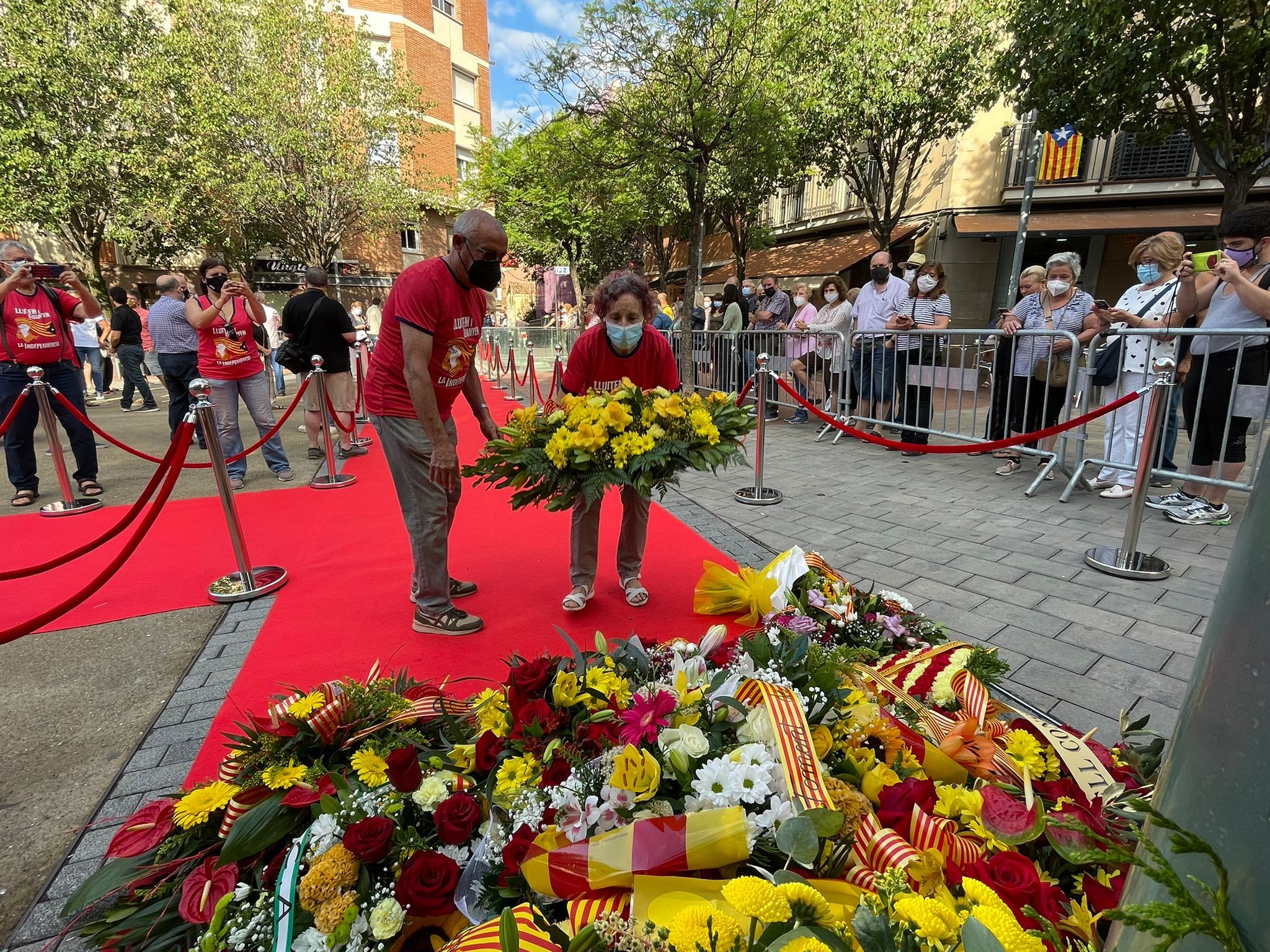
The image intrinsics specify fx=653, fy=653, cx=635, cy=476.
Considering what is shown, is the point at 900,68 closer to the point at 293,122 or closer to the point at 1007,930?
the point at 293,122

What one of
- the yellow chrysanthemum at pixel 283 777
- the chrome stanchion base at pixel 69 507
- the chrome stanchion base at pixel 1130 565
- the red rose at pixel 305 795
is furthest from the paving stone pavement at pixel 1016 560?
the chrome stanchion base at pixel 69 507

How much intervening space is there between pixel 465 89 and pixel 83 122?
18.0 metres

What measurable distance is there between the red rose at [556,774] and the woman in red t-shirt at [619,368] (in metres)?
1.94

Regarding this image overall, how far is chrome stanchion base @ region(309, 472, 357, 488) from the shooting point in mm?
6578

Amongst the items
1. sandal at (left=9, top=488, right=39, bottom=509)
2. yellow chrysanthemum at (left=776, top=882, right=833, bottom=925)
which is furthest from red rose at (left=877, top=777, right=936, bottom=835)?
sandal at (left=9, top=488, right=39, bottom=509)

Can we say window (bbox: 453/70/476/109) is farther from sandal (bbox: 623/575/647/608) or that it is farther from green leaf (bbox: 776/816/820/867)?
green leaf (bbox: 776/816/820/867)

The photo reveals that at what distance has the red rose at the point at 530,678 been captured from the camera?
74.5 inches

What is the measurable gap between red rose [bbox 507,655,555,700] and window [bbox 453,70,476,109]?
34.4 m

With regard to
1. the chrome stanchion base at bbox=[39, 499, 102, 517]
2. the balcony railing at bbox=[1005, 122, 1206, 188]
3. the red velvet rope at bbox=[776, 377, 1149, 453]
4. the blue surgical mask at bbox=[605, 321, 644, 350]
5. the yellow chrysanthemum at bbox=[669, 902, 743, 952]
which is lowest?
the chrome stanchion base at bbox=[39, 499, 102, 517]

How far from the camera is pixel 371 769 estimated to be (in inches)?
69.6

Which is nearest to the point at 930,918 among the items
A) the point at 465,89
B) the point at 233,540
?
the point at 233,540

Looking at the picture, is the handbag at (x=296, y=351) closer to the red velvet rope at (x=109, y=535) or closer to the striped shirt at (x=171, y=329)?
the striped shirt at (x=171, y=329)

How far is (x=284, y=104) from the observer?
19031 mm

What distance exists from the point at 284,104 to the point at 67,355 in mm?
17086
